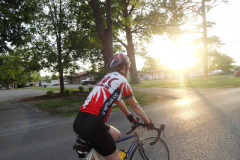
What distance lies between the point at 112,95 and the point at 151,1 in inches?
815

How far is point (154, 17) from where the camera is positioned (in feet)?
63.1

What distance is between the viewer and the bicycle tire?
98.5 inches

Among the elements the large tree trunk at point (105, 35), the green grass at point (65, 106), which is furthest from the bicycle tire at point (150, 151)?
the large tree trunk at point (105, 35)

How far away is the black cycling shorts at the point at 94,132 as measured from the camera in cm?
189

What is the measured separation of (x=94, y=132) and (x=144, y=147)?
1.03 m

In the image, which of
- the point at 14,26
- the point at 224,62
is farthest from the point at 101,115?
the point at 224,62

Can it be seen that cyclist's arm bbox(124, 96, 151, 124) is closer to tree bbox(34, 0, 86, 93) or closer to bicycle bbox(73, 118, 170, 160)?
bicycle bbox(73, 118, 170, 160)

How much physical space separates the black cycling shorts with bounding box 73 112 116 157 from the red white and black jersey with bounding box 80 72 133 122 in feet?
0.22

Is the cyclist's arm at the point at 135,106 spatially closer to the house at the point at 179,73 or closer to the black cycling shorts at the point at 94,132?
the black cycling shorts at the point at 94,132

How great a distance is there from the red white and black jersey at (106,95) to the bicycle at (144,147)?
583 mm

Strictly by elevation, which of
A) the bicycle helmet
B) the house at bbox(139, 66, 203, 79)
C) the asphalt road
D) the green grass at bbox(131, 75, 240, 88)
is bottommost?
the asphalt road

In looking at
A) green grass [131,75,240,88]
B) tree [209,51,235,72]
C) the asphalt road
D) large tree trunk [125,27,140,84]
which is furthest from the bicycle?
tree [209,51,235,72]

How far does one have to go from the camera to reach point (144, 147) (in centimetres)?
259

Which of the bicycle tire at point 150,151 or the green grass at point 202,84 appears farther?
the green grass at point 202,84
